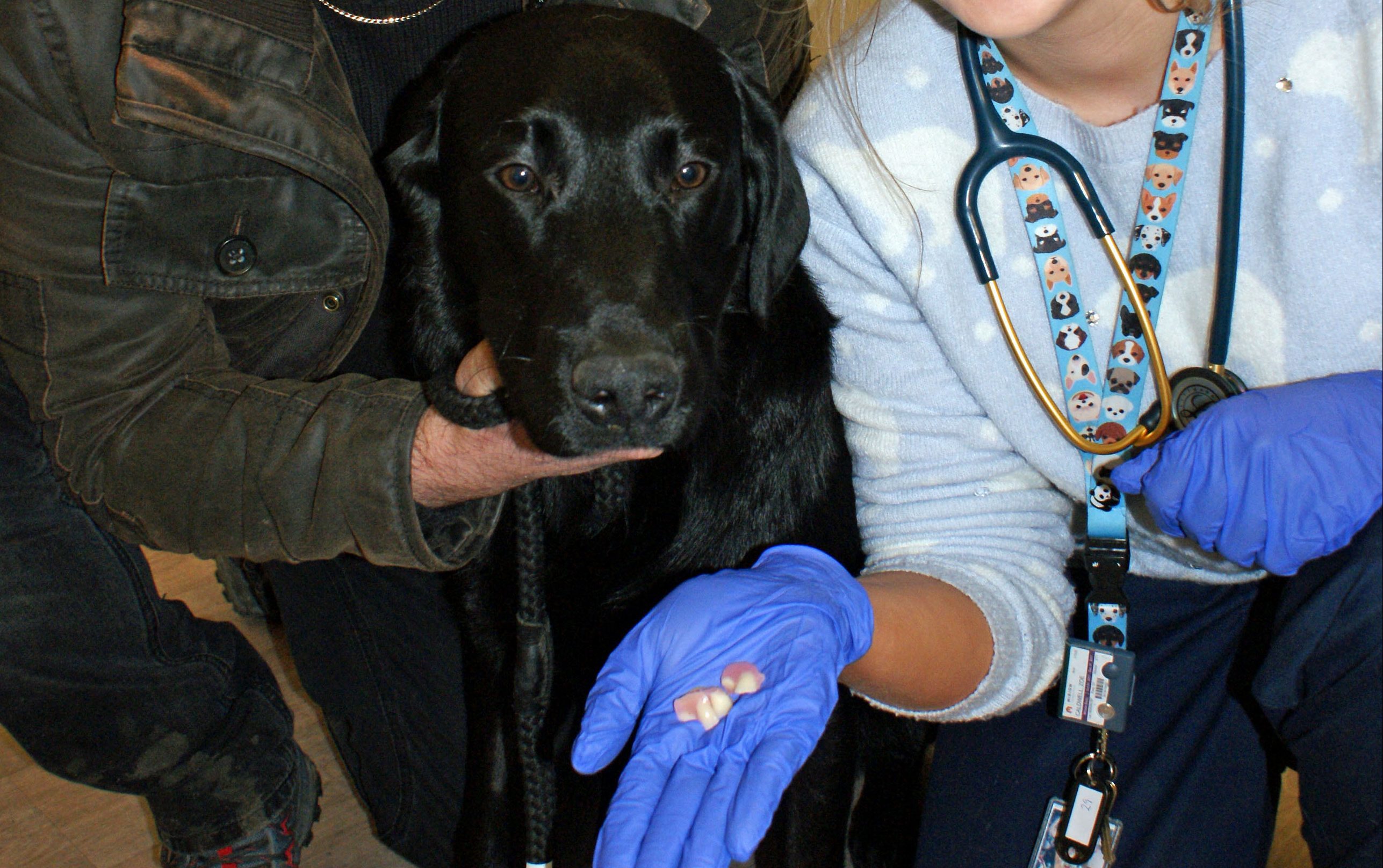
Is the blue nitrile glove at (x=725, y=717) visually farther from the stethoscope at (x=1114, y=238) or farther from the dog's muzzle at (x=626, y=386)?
Answer: the stethoscope at (x=1114, y=238)

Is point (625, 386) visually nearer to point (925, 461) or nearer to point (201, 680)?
point (925, 461)

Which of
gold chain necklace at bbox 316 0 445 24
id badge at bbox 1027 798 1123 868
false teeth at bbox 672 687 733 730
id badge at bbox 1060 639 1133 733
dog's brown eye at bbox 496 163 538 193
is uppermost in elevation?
gold chain necklace at bbox 316 0 445 24

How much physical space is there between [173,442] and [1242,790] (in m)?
1.33

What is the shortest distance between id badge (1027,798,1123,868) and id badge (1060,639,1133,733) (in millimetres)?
114

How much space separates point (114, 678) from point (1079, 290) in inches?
52.7

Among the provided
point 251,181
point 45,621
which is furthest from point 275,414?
point 45,621

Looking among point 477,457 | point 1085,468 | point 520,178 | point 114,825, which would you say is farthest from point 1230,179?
point 114,825

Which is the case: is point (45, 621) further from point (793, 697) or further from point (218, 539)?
point (793, 697)

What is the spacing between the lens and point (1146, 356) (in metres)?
1.11

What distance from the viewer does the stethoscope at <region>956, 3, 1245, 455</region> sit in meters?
0.96

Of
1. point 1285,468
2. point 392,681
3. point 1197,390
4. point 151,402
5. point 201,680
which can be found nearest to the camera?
point 1285,468

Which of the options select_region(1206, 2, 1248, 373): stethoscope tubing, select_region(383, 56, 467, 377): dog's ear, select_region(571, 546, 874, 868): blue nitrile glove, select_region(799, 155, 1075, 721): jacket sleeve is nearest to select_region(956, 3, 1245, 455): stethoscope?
select_region(1206, 2, 1248, 373): stethoscope tubing

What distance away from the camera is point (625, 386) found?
3.05 feet

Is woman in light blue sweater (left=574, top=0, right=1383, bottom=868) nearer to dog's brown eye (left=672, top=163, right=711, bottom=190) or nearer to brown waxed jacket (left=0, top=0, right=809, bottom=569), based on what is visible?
dog's brown eye (left=672, top=163, right=711, bottom=190)
